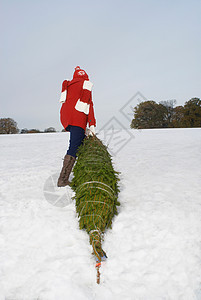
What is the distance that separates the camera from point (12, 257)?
2.75 meters

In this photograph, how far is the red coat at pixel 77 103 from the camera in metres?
4.36

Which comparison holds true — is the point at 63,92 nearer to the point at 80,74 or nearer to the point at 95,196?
the point at 80,74

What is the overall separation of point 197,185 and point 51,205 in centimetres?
298

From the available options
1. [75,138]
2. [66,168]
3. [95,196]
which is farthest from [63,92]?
[95,196]

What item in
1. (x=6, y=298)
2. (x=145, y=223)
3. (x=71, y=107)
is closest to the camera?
(x=6, y=298)

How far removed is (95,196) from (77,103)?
6.65 ft

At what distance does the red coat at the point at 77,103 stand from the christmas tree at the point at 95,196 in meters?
0.75

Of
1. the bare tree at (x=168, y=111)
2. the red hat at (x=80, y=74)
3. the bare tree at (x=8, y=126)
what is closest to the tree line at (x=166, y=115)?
the bare tree at (x=168, y=111)

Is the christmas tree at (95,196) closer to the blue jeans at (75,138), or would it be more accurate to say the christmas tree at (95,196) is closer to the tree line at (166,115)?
the blue jeans at (75,138)

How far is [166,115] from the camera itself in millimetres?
44844

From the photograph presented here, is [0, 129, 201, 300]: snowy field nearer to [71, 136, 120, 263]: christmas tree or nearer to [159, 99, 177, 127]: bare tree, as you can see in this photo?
[71, 136, 120, 263]: christmas tree

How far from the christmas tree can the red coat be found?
0.75 m

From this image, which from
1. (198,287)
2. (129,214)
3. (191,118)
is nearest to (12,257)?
(129,214)

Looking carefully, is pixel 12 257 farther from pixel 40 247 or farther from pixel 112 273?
pixel 112 273
